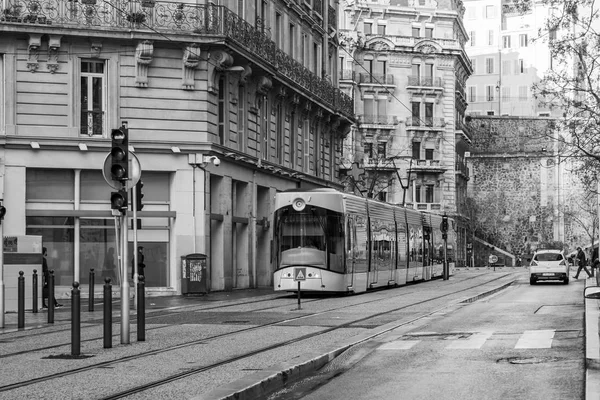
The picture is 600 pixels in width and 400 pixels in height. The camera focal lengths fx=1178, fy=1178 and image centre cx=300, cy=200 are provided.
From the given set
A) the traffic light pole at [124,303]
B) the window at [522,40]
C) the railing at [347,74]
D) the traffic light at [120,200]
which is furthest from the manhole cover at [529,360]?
the window at [522,40]

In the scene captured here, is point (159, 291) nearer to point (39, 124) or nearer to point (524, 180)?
point (39, 124)

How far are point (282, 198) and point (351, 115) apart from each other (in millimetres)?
24306

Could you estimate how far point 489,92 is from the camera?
128 metres

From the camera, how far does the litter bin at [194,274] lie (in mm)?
36031

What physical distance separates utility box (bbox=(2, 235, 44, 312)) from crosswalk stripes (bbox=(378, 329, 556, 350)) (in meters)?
10.9

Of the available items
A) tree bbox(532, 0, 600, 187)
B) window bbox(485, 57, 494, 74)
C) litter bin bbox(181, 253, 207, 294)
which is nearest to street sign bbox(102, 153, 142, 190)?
tree bbox(532, 0, 600, 187)

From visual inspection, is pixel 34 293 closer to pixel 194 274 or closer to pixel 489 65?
pixel 194 274

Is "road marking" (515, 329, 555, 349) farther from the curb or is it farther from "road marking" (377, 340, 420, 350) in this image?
the curb

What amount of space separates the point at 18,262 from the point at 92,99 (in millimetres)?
10907

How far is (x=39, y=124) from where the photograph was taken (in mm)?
36000

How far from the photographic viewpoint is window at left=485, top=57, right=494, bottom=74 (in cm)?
12975

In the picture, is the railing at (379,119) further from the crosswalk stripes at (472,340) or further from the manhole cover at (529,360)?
the manhole cover at (529,360)

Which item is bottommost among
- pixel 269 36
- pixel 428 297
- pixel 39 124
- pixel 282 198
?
pixel 428 297

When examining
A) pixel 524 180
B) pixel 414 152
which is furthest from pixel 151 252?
pixel 524 180
